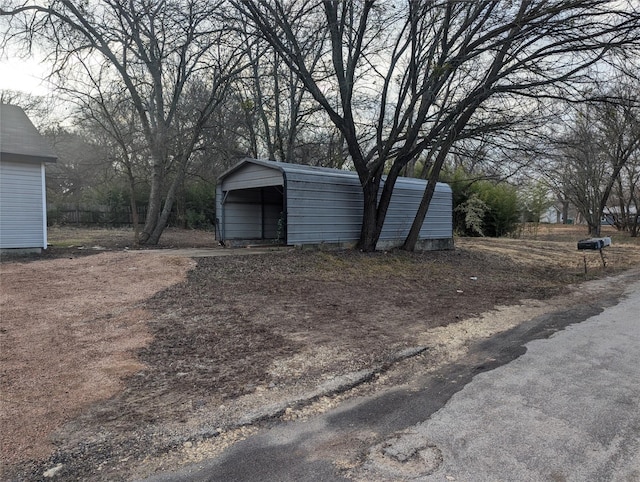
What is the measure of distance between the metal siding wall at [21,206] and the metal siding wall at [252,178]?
5389 mm

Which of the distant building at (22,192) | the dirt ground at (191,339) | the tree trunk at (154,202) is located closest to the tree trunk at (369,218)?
the dirt ground at (191,339)

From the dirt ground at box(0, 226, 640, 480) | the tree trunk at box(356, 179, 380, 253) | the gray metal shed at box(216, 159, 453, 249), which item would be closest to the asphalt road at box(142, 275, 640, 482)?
the dirt ground at box(0, 226, 640, 480)

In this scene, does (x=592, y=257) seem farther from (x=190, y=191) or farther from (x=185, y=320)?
(x=190, y=191)

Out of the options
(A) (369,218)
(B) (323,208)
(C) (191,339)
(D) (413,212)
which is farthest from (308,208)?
(C) (191,339)

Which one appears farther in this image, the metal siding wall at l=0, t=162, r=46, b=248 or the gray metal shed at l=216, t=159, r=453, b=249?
the metal siding wall at l=0, t=162, r=46, b=248

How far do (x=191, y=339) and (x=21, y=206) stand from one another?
1043 centimetres

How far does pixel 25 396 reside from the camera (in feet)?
11.1

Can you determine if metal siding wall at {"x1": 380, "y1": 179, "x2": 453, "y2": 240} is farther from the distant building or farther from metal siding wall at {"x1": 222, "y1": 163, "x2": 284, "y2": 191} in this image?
the distant building

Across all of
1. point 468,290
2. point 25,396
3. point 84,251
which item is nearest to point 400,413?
point 25,396

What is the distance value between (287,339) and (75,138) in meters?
26.4

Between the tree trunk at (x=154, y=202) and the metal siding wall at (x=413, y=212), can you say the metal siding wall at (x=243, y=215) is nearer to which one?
the tree trunk at (x=154, y=202)

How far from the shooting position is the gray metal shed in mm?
11945

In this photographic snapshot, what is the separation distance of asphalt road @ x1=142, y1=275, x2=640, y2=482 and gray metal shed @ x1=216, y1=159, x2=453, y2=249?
319 inches

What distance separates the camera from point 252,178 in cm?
1291
